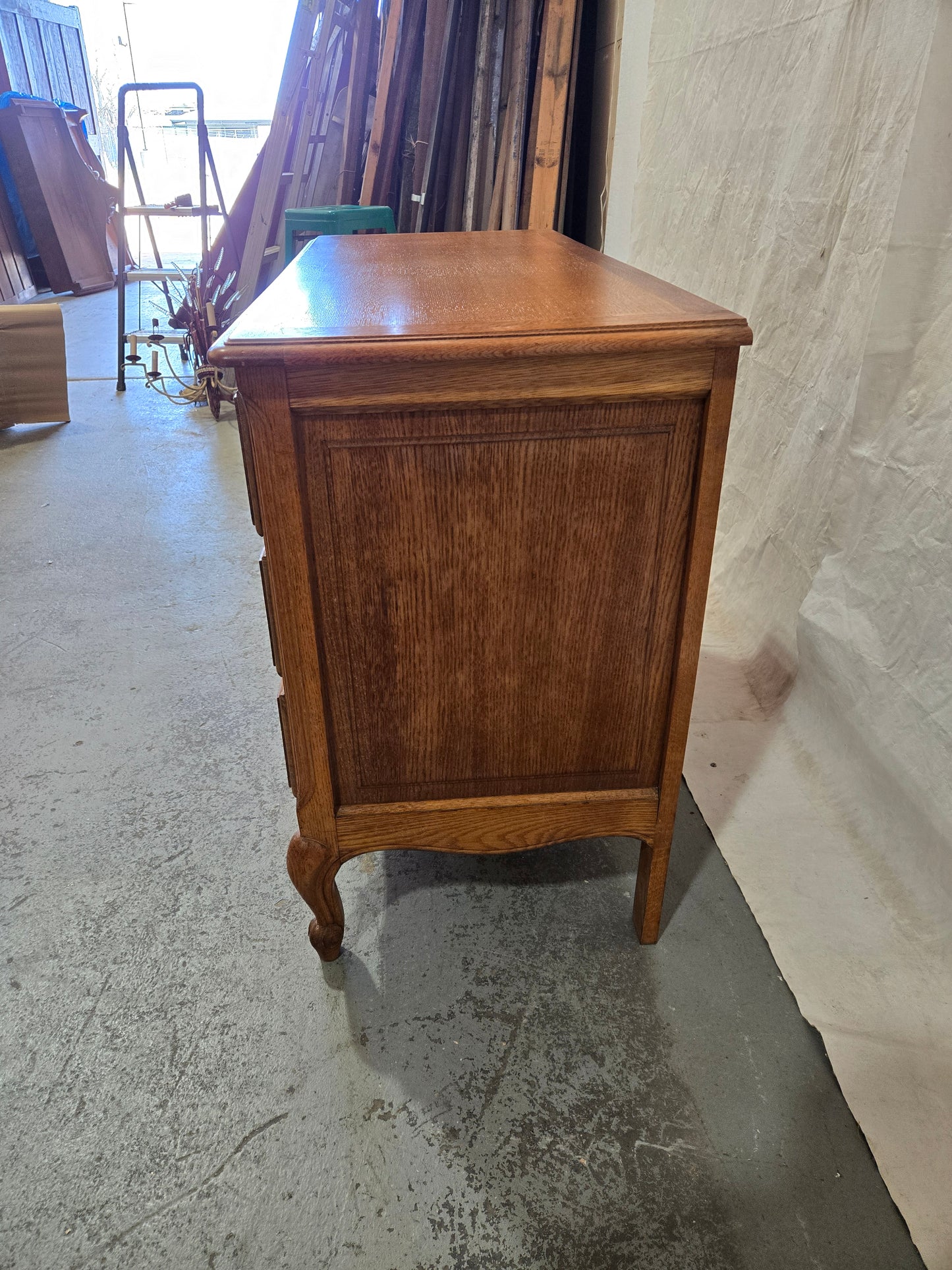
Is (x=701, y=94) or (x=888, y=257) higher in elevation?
(x=701, y=94)

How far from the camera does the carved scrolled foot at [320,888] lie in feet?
3.67

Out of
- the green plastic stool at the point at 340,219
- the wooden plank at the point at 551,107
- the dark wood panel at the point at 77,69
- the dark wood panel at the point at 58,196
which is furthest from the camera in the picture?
the dark wood panel at the point at 77,69

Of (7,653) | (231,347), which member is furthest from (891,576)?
(7,653)

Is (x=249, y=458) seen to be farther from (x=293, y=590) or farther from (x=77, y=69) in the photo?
(x=77, y=69)

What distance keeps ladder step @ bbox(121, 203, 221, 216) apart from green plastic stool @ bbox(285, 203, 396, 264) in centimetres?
82

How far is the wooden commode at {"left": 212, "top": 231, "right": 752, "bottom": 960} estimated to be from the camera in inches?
32.9

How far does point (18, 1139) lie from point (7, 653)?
1299 mm

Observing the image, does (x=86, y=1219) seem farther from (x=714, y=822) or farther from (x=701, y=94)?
(x=701, y=94)

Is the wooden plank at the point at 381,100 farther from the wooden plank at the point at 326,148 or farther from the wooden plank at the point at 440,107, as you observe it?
the wooden plank at the point at 326,148

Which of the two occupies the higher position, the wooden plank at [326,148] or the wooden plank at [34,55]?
the wooden plank at [34,55]

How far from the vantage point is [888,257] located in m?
1.33

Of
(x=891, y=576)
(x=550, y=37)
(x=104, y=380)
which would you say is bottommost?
(x=104, y=380)

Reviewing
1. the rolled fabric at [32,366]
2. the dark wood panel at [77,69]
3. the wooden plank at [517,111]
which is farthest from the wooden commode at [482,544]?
the dark wood panel at [77,69]

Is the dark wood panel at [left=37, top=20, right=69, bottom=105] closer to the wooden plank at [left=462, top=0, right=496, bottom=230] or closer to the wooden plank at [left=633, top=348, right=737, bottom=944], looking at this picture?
the wooden plank at [left=462, top=0, right=496, bottom=230]
